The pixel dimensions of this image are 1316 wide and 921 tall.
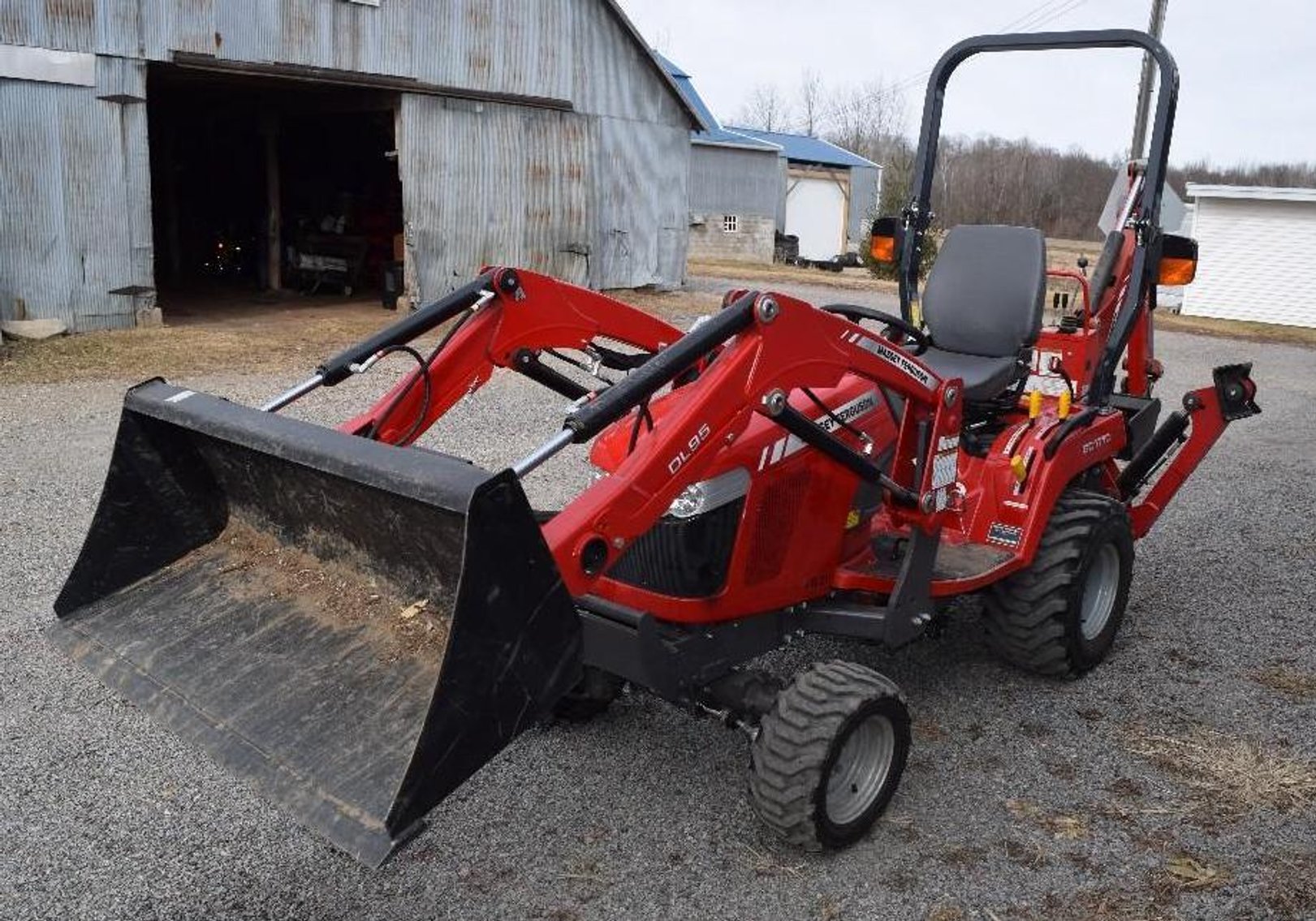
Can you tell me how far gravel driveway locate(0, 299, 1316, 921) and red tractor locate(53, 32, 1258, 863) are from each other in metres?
0.21

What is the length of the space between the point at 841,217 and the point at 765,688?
38.4 meters

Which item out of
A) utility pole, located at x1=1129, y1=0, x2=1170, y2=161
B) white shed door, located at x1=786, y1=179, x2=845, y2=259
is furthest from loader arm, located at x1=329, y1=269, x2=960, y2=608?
white shed door, located at x1=786, y1=179, x2=845, y2=259

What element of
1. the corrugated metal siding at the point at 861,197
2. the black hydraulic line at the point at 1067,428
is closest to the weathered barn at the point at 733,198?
the corrugated metal siding at the point at 861,197

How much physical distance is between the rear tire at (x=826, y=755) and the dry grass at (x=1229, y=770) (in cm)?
116

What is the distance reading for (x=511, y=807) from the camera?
3.71 meters

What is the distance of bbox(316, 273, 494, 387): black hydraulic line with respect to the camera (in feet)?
12.4

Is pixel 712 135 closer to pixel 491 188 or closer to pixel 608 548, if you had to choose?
pixel 491 188

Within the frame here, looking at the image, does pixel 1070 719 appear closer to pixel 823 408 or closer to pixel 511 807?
pixel 823 408

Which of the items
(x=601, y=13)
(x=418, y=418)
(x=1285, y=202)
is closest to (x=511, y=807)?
(x=418, y=418)

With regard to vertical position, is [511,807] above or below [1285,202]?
below

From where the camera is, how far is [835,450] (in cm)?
362

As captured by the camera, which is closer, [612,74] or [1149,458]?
[1149,458]

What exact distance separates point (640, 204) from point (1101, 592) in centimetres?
1493

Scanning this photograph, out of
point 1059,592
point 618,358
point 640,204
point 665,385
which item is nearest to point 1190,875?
point 1059,592
